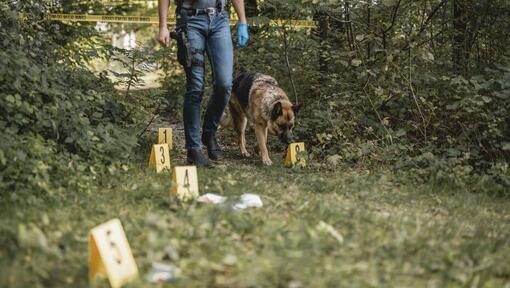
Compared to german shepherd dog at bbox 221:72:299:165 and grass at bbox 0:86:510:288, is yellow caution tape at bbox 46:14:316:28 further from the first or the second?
grass at bbox 0:86:510:288

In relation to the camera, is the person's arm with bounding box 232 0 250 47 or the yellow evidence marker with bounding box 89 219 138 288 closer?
the yellow evidence marker with bounding box 89 219 138 288

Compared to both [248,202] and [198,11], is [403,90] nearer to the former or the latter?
[198,11]

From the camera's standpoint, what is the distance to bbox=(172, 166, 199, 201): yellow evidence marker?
4051mm

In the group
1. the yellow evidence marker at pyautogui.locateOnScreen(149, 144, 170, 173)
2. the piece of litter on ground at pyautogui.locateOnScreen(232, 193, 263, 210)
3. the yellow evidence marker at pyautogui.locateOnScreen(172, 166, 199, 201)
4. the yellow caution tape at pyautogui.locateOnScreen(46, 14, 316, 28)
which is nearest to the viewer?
the piece of litter on ground at pyautogui.locateOnScreen(232, 193, 263, 210)

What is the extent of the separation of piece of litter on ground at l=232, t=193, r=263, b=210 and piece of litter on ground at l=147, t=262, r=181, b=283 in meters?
1.13

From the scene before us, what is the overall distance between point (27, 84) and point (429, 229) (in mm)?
3315

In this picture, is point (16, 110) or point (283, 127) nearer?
point (16, 110)

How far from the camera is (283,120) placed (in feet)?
20.5

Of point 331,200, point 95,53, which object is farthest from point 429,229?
point 95,53

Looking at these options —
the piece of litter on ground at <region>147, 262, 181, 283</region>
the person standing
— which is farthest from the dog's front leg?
the piece of litter on ground at <region>147, 262, 181, 283</region>

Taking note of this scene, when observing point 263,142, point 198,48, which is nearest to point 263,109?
point 263,142

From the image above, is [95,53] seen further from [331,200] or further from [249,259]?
[249,259]

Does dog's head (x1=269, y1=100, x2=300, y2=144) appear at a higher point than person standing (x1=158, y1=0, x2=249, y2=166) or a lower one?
lower

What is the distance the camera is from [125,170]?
482 centimetres
